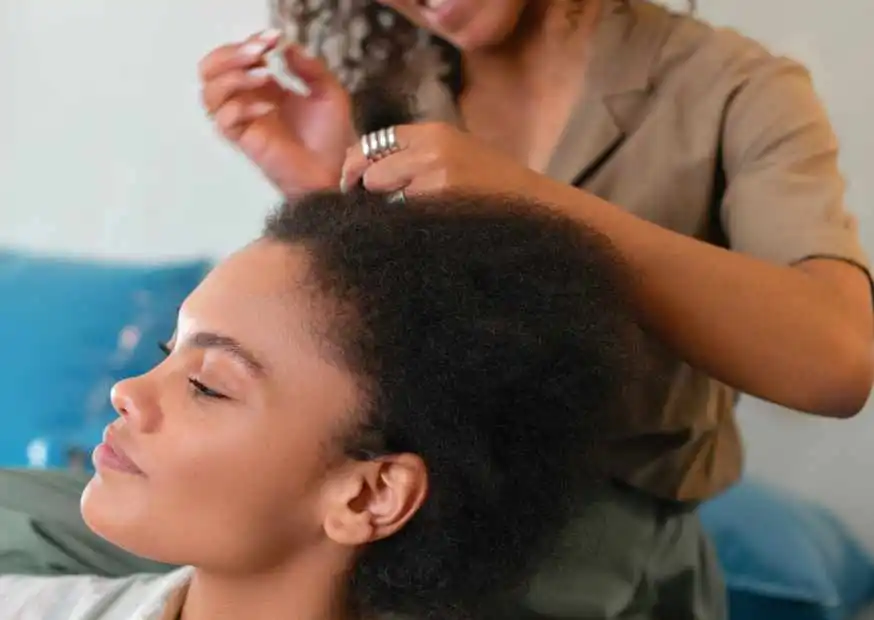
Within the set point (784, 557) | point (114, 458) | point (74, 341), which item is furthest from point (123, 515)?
point (74, 341)

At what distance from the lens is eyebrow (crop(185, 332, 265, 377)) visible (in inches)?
21.8

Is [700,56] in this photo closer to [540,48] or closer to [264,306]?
[540,48]

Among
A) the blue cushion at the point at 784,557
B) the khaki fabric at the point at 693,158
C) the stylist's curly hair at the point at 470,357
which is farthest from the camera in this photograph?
the blue cushion at the point at 784,557

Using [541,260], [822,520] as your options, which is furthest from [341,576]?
[822,520]

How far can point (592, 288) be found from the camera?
0.57 meters

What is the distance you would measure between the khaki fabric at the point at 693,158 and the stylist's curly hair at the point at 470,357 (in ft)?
0.45

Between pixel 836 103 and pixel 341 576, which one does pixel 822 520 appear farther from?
pixel 341 576

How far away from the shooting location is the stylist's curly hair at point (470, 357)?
0.54 m

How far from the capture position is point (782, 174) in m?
0.65

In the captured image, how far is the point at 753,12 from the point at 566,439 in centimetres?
67

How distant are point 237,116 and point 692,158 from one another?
303mm

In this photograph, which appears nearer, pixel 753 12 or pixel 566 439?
pixel 566 439

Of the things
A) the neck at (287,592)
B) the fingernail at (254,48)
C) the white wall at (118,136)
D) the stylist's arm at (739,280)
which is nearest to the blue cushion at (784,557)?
the white wall at (118,136)

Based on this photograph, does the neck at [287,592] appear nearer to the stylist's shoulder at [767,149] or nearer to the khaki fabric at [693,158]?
the khaki fabric at [693,158]
